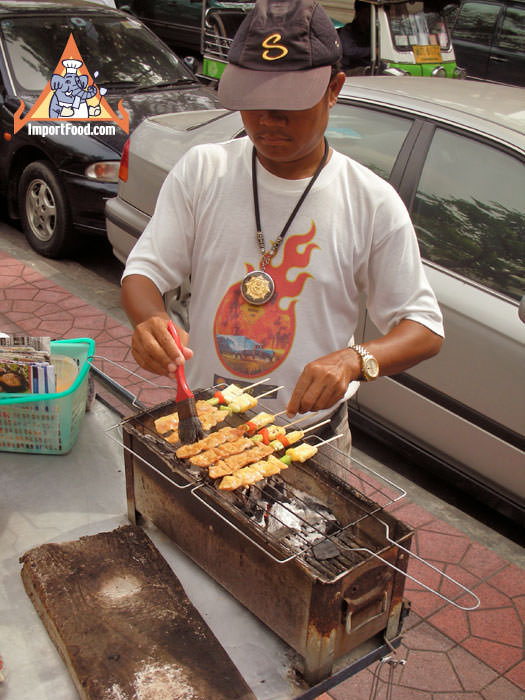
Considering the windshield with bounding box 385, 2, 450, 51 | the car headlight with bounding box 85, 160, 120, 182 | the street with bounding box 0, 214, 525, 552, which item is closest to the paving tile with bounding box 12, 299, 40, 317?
the street with bounding box 0, 214, 525, 552

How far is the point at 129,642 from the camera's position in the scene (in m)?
1.68

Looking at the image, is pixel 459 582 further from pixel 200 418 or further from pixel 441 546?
pixel 200 418

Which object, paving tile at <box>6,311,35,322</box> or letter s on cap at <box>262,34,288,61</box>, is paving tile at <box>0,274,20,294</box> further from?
letter s on cap at <box>262,34,288,61</box>

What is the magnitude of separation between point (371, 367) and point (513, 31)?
11.2 meters

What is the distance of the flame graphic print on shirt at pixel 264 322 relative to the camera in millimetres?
2046

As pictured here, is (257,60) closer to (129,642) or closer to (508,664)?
(129,642)

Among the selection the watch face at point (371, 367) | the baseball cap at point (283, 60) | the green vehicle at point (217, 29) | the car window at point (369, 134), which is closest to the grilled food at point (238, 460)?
the watch face at point (371, 367)

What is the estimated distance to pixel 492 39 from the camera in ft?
37.9

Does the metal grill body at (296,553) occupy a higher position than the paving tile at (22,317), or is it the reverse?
the metal grill body at (296,553)

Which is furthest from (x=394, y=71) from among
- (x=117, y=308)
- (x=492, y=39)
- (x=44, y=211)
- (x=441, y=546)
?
(x=441, y=546)

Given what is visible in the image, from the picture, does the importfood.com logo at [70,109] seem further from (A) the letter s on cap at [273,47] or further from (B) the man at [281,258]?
(A) the letter s on cap at [273,47]

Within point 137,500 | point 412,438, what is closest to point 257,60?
point 137,500

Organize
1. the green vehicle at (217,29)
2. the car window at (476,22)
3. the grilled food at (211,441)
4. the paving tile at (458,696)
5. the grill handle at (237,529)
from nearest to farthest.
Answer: the grill handle at (237,529) → the grilled food at (211,441) → the paving tile at (458,696) → the green vehicle at (217,29) → the car window at (476,22)

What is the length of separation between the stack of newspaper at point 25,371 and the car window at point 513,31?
11.1 m
